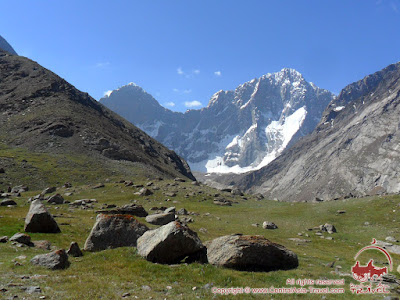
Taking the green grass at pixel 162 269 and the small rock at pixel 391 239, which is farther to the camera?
the small rock at pixel 391 239

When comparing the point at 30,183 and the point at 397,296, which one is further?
the point at 30,183

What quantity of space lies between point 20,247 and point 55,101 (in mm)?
123774

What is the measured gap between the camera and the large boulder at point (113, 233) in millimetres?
20484

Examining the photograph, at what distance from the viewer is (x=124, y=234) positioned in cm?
2122

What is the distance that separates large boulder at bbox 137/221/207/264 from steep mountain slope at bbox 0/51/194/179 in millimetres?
85660

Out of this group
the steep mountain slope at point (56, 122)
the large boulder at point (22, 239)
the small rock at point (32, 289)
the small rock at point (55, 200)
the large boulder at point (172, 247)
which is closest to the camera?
the small rock at point (32, 289)

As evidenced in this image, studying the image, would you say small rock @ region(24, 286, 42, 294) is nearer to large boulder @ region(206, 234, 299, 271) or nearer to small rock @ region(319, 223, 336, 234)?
large boulder @ region(206, 234, 299, 271)

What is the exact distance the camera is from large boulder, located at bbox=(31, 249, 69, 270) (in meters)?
16.3

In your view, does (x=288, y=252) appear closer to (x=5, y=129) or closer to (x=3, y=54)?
(x=5, y=129)

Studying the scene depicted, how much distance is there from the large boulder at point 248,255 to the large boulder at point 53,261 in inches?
337

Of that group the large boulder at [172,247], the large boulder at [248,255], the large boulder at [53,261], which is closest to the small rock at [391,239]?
the large boulder at [248,255]

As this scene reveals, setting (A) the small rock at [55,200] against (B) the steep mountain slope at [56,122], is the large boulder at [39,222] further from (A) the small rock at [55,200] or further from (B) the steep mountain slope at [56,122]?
(B) the steep mountain slope at [56,122]

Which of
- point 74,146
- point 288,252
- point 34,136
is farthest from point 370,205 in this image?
point 34,136

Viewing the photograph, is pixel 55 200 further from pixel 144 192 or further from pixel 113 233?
pixel 113 233
